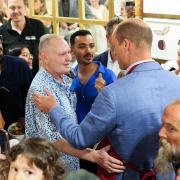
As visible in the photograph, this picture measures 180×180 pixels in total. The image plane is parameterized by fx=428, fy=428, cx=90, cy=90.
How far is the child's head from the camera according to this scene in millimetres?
1669

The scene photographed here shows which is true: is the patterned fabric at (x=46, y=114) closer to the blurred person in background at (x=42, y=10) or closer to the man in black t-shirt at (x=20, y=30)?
the man in black t-shirt at (x=20, y=30)

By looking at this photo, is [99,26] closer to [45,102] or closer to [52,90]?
[52,90]

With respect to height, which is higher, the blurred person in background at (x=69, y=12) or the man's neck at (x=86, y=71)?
the blurred person in background at (x=69, y=12)

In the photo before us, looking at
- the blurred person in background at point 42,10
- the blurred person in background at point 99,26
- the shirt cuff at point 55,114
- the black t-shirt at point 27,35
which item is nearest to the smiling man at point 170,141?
the shirt cuff at point 55,114

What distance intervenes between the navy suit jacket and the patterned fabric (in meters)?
0.38

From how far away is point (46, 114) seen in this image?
222cm

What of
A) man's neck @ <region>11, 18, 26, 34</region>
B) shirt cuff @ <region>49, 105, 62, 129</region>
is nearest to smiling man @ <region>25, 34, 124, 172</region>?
shirt cuff @ <region>49, 105, 62, 129</region>

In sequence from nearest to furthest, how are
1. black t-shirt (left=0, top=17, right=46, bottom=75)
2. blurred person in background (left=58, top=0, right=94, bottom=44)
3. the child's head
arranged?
the child's head
black t-shirt (left=0, top=17, right=46, bottom=75)
blurred person in background (left=58, top=0, right=94, bottom=44)

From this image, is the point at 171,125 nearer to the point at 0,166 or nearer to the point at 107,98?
the point at 107,98

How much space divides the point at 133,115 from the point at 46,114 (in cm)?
62

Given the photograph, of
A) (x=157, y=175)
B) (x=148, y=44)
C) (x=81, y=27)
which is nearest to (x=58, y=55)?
(x=148, y=44)

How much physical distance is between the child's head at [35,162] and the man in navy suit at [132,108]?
0.11 m

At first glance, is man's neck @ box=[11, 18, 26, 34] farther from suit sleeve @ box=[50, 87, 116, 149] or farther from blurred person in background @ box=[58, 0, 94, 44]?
suit sleeve @ box=[50, 87, 116, 149]

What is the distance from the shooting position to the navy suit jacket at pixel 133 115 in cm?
174
